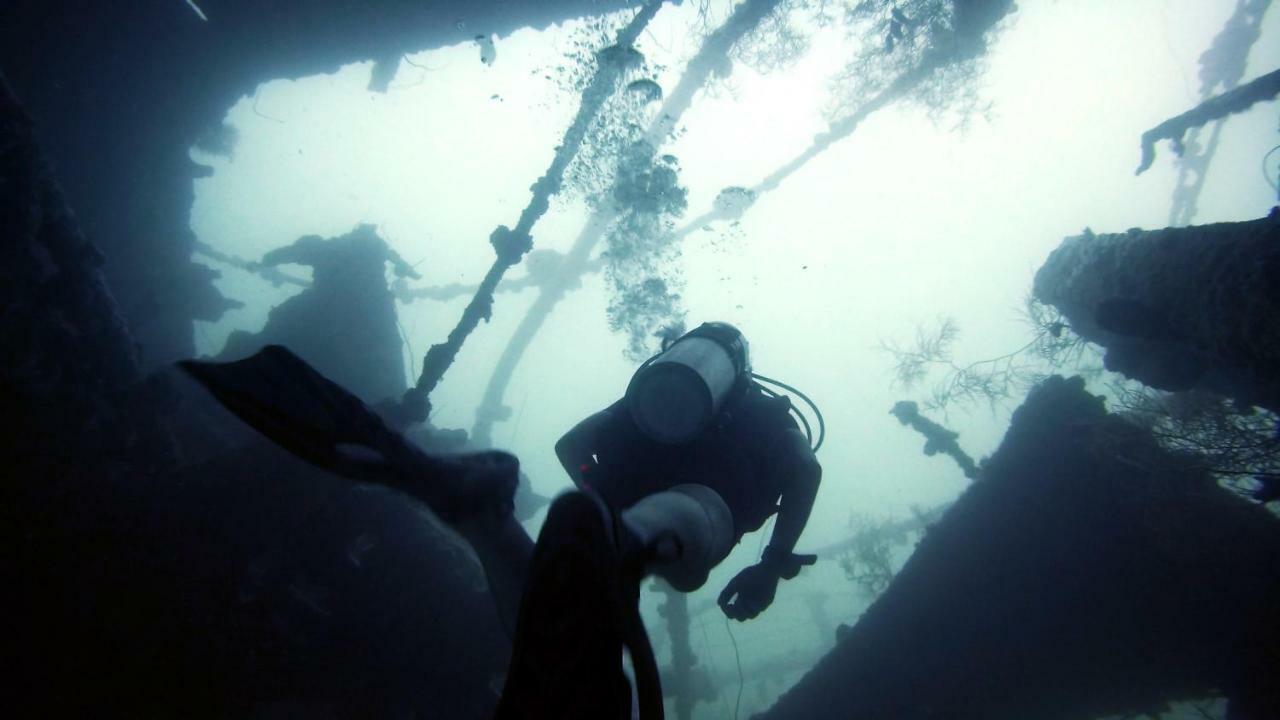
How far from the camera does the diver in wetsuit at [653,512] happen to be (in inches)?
51.4

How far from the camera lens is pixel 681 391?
9.86 ft

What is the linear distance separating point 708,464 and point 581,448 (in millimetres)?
847

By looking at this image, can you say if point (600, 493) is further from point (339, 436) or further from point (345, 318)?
point (345, 318)

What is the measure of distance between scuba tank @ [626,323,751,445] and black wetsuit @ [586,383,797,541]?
137 millimetres

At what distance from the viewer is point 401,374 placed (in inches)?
614

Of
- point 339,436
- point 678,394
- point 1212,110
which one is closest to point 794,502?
point 678,394

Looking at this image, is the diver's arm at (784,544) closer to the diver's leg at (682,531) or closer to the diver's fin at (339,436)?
the diver's leg at (682,531)

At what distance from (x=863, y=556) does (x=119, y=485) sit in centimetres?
2251

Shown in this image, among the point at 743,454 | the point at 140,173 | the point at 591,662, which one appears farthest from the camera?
the point at 140,173

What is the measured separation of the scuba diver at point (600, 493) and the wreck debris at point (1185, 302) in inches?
209

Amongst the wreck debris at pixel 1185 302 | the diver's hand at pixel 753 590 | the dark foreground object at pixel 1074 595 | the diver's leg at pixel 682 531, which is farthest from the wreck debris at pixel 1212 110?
the diver's leg at pixel 682 531

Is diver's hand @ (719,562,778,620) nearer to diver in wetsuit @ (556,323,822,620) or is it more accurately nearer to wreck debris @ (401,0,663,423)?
diver in wetsuit @ (556,323,822,620)

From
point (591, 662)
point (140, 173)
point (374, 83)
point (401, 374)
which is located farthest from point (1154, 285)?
point (140, 173)

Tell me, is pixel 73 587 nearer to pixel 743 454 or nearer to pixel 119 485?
pixel 119 485
